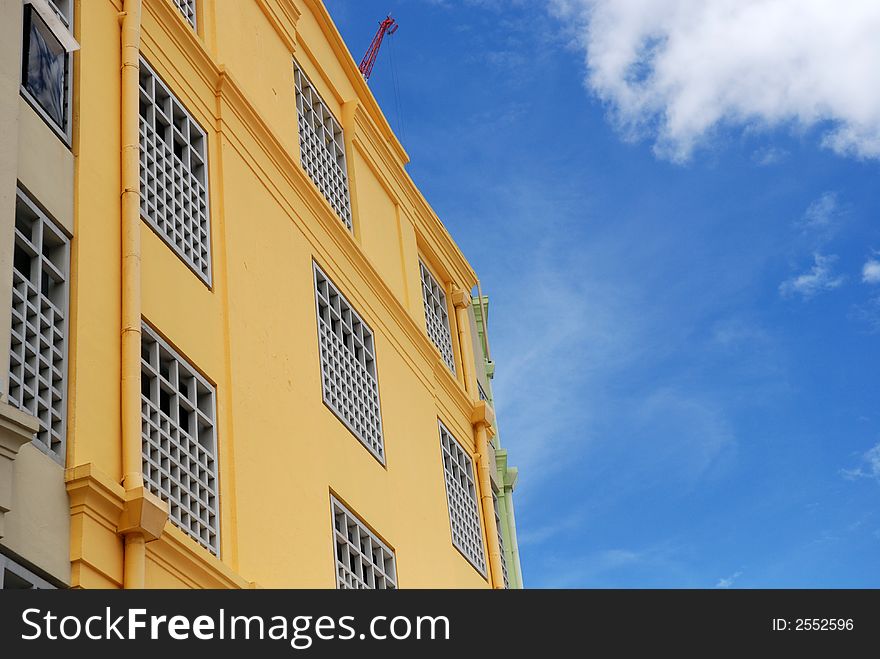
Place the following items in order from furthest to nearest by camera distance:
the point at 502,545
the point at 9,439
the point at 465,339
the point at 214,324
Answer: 1. the point at 502,545
2. the point at 465,339
3. the point at 214,324
4. the point at 9,439

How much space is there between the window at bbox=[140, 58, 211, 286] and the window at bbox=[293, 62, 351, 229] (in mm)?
3572

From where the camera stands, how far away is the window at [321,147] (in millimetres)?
19672

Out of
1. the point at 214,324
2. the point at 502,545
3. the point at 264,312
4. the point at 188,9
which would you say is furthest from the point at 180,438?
the point at 502,545

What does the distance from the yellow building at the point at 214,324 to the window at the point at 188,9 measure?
68 mm

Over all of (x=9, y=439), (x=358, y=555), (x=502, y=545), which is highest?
(x=502, y=545)

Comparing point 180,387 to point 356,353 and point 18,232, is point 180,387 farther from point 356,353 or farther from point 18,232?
point 356,353

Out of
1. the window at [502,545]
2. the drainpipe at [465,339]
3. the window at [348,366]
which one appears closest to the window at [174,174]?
the window at [348,366]

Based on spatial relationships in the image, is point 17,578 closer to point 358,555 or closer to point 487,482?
point 358,555

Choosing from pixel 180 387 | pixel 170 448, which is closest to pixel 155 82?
pixel 180 387

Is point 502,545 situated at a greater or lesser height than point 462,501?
greater

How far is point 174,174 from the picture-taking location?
1498 cm

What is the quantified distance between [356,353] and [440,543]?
2.98 metres

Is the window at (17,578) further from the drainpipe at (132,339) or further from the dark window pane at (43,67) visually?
the dark window pane at (43,67)

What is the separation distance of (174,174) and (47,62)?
235cm
